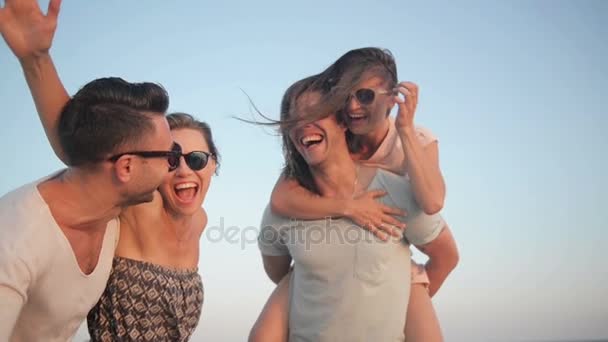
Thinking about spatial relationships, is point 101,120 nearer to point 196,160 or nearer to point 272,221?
point 196,160

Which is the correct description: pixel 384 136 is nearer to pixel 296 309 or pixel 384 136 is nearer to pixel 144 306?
pixel 296 309

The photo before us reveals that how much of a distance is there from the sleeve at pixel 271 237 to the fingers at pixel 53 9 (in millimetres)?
2270

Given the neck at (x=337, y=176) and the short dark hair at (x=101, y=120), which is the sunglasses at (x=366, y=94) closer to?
the neck at (x=337, y=176)

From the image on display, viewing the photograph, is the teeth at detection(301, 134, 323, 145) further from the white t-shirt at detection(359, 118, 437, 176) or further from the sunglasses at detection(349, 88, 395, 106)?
the white t-shirt at detection(359, 118, 437, 176)

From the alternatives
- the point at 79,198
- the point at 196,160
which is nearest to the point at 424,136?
the point at 196,160

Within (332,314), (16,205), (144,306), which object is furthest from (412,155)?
(16,205)

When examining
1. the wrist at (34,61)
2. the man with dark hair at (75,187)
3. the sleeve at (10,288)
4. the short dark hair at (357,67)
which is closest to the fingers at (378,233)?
the short dark hair at (357,67)

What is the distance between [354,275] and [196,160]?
1.60 m

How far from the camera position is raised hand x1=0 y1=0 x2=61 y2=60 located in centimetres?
452

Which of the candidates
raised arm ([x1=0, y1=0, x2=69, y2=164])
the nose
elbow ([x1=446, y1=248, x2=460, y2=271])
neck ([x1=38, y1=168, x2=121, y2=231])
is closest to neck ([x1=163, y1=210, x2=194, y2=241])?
the nose

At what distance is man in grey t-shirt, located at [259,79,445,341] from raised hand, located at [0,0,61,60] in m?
1.91

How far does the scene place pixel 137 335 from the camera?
5.20 meters

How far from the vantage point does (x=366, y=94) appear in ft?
17.7

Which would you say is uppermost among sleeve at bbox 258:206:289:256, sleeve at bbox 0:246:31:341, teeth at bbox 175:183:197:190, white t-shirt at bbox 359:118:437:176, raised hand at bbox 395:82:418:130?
raised hand at bbox 395:82:418:130
